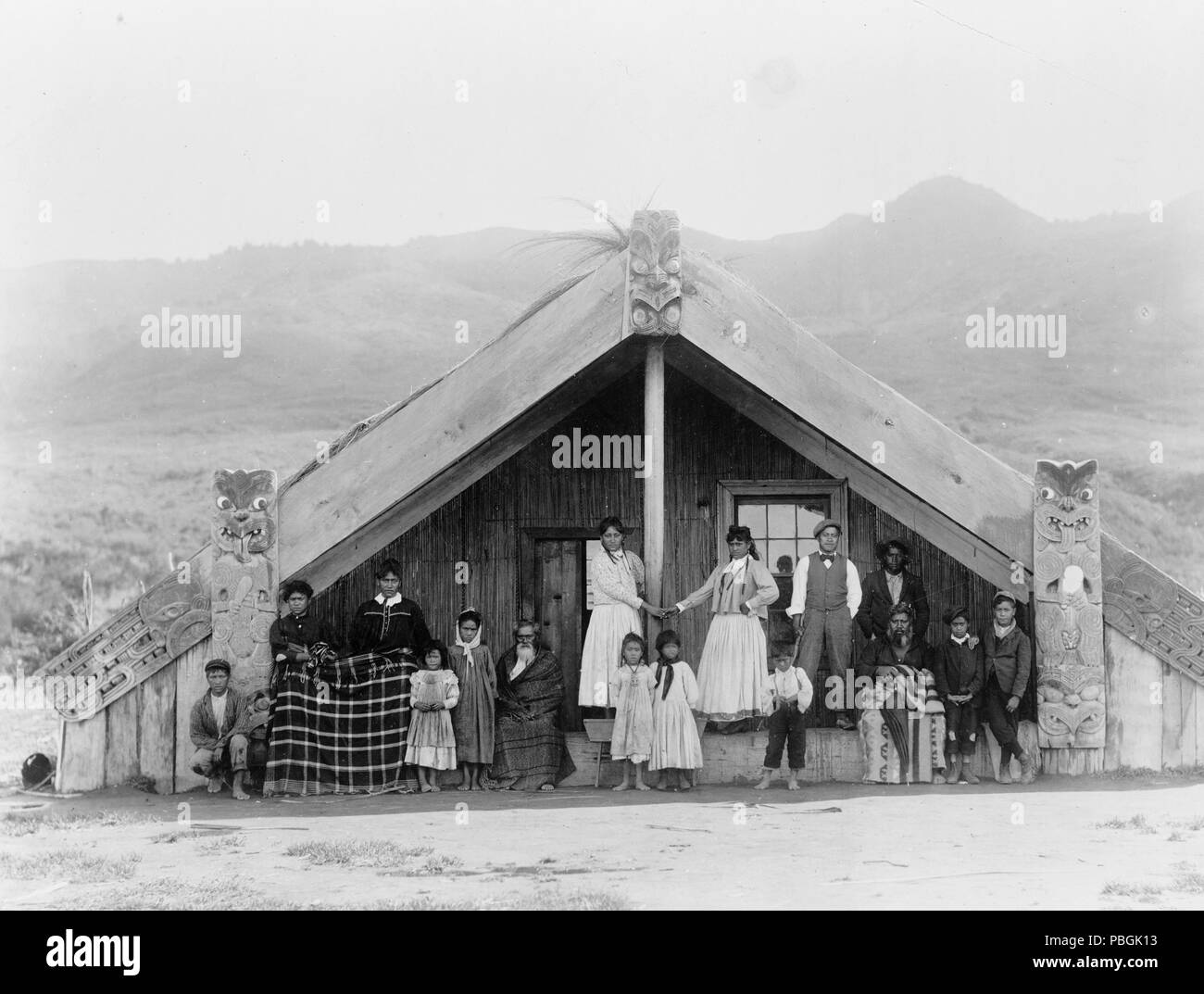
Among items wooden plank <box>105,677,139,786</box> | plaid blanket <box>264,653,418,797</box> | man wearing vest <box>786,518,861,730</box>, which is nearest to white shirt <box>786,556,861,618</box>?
man wearing vest <box>786,518,861,730</box>

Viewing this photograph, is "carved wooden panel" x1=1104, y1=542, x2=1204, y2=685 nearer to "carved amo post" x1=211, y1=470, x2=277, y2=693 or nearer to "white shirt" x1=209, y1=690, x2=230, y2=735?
"carved amo post" x1=211, y1=470, x2=277, y2=693

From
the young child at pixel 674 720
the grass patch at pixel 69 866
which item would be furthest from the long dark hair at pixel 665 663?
the grass patch at pixel 69 866

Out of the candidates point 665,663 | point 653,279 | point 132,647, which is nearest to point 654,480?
point 665,663

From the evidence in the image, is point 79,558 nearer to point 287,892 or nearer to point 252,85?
point 252,85

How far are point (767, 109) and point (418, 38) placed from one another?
40.8 ft

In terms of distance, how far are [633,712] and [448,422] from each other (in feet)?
8.06

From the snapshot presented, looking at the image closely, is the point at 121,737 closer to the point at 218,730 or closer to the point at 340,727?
the point at 218,730

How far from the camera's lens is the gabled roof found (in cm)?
1041

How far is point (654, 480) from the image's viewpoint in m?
10.5

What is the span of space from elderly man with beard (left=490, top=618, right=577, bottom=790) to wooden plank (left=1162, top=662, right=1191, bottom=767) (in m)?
4.25

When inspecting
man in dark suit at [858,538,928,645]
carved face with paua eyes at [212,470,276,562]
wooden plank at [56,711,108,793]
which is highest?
carved face with paua eyes at [212,470,276,562]

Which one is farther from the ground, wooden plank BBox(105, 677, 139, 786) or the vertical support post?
the vertical support post

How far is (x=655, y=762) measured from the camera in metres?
10.0

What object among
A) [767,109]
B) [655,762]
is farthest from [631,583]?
[767,109]
